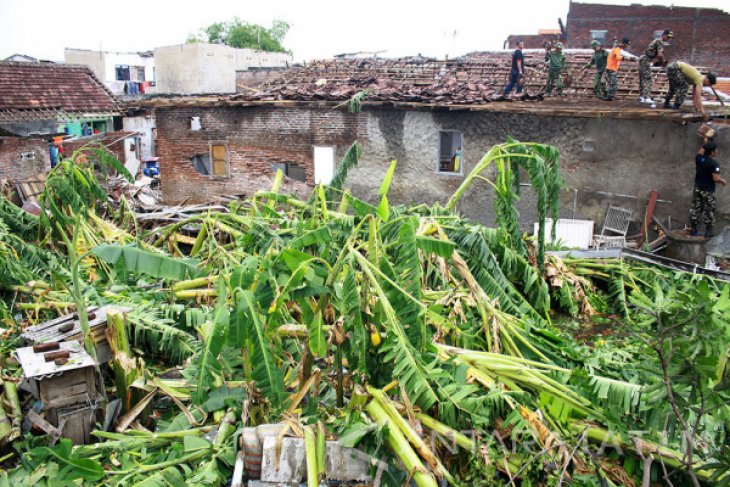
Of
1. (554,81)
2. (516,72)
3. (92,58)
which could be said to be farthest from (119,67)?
(554,81)

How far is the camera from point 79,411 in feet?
18.7

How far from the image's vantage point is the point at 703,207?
35.9 feet

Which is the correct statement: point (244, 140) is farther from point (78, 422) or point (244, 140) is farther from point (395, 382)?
point (395, 382)

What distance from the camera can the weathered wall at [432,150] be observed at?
39.1 feet

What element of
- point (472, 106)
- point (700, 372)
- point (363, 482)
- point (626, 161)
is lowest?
point (363, 482)

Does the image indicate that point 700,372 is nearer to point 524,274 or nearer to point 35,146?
point 524,274

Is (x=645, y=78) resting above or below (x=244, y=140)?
above

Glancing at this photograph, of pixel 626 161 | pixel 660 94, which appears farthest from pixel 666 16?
pixel 626 161

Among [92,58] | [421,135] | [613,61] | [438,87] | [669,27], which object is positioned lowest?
[421,135]

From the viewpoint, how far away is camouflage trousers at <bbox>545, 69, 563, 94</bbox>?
14.2 meters

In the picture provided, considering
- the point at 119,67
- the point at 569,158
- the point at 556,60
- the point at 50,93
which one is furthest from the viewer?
the point at 119,67

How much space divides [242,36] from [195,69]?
41.4 meters

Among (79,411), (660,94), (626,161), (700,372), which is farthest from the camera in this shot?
(660,94)

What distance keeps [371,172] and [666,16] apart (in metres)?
24.3
